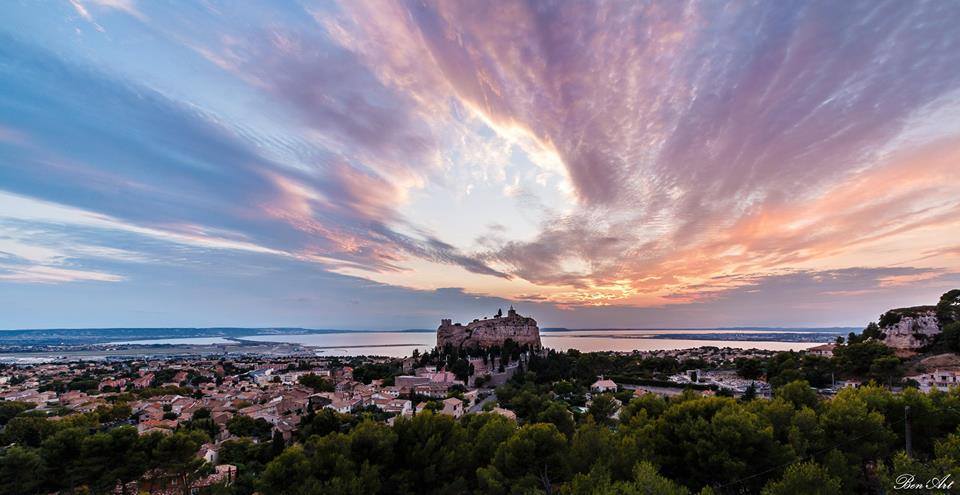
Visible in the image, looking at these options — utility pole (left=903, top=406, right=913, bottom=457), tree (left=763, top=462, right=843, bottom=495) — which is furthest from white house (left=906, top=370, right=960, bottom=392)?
tree (left=763, top=462, right=843, bottom=495)

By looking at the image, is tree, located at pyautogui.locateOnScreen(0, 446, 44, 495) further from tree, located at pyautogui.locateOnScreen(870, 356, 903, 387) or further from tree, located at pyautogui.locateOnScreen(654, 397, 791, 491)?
tree, located at pyautogui.locateOnScreen(870, 356, 903, 387)

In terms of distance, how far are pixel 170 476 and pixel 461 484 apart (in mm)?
13971

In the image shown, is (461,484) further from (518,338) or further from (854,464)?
(518,338)

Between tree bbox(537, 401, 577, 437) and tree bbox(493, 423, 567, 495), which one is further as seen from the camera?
tree bbox(537, 401, 577, 437)

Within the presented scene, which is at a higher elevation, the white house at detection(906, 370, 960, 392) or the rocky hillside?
the rocky hillside

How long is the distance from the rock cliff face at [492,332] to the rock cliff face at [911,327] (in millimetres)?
58373

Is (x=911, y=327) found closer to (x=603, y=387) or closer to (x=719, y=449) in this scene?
(x=603, y=387)

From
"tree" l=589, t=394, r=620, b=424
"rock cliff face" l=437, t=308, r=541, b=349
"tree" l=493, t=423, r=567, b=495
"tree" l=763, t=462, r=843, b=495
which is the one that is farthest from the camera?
"rock cliff face" l=437, t=308, r=541, b=349

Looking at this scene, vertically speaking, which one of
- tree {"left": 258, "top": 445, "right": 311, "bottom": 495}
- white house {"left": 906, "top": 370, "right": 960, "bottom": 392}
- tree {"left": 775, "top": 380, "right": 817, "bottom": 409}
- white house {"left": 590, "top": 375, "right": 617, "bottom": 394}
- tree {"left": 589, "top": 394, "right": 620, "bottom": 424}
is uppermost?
tree {"left": 775, "top": 380, "right": 817, "bottom": 409}

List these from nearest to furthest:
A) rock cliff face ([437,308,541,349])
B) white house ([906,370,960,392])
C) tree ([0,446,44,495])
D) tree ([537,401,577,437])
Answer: tree ([0,446,44,495])
tree ([537,401,577,437])
white house ([906,370,960,392])
rock cliff face ([437,308,541,349])

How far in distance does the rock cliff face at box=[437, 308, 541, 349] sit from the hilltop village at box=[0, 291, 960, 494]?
879 inches
